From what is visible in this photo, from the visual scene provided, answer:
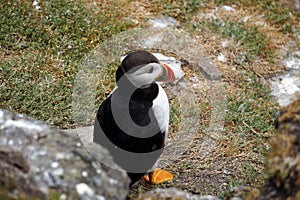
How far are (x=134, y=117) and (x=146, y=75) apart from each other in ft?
1.20

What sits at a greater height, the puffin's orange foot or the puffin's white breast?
the puffin's white breast

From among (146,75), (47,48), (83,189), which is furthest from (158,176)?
(47,48)

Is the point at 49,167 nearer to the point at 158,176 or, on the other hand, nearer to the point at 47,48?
the point at 158,176

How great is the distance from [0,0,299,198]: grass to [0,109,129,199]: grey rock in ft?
6.21

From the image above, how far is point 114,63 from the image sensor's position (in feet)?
20.0

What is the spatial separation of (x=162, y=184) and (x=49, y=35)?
7.88 ft

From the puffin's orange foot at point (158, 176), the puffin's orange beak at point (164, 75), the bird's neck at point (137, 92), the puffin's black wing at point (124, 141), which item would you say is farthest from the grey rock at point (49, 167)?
the puffin's orange foot at point (158, 176)

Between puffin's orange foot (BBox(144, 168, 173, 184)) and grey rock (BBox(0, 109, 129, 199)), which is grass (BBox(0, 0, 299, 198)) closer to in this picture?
puffin's orange foot (BBox(144, 168, 173, 184))

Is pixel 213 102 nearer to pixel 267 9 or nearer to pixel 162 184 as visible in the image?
pixel 162 184

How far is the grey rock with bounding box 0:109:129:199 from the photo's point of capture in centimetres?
272

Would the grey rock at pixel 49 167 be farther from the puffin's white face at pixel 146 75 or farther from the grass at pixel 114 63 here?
the grass at pixel 114 63

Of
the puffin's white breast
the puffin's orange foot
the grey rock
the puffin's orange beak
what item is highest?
the grey rock

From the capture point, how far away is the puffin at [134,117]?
4043mm

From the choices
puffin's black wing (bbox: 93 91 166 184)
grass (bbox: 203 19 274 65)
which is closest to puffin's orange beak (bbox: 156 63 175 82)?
puffin's black wing (bbox: 93 91 166 184)
